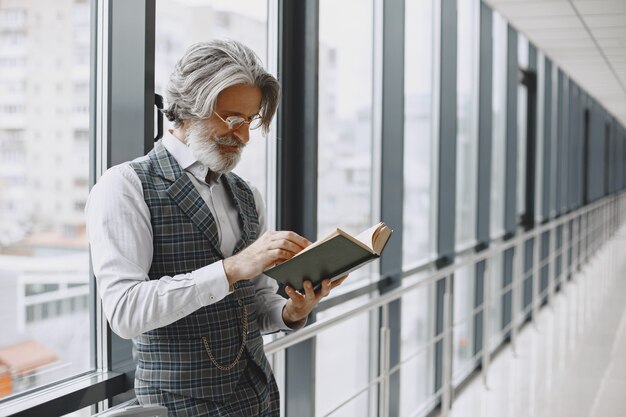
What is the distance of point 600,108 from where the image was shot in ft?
29.2

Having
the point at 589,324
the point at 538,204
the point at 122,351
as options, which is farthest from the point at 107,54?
the point at 538,204

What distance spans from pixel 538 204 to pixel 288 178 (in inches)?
162

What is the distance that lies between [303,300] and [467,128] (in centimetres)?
268

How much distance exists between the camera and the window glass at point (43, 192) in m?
1.10

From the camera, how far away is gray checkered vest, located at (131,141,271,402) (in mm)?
954

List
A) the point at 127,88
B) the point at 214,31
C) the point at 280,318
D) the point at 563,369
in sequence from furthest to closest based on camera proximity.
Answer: the point at 563,369
the point at 214,31
the point at 127,88
the point at 280,318

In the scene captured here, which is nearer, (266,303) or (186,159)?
(186,159)

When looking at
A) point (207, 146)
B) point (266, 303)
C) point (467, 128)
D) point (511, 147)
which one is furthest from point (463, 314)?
point (207, 146)

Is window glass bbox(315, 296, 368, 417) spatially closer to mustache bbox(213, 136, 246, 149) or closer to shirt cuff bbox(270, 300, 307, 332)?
shirt cuff bbox(270, 300, 307, 332)

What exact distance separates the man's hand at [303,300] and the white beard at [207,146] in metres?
0.20

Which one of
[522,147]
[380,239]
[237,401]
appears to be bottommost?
[237,401]

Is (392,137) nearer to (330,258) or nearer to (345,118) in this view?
(345,118)

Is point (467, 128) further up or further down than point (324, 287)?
further up

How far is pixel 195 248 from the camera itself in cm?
97
